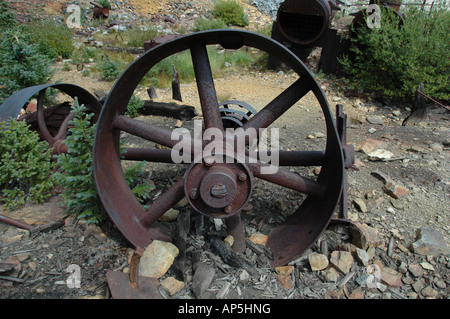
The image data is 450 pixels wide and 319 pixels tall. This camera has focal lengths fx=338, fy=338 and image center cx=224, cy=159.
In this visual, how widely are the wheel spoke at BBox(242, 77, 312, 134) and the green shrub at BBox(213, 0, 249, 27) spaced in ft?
29.8

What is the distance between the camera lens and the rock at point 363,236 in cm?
251

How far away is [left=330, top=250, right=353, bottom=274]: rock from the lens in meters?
2.37

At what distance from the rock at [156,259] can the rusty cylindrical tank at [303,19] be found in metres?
5.45

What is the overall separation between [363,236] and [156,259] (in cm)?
151

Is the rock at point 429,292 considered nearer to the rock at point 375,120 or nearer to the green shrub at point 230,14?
the rock at point 375,120

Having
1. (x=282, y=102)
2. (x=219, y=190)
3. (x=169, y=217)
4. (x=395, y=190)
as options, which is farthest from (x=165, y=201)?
(x=395, y=190)

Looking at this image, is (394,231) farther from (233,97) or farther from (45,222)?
(233,97)

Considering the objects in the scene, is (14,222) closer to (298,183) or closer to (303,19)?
(298,183)

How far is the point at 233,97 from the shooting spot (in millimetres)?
5945

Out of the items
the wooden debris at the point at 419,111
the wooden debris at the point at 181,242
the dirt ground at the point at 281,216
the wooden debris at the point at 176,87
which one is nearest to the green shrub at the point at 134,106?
the dirt ground at the point at 281,216

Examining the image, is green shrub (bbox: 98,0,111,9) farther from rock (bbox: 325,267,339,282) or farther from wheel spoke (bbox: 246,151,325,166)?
rock (bbox: 325,267,339,282)

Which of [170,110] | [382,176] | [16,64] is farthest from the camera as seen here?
[170,110]

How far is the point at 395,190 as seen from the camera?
10.3 feet

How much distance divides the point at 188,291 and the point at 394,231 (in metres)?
1.71
